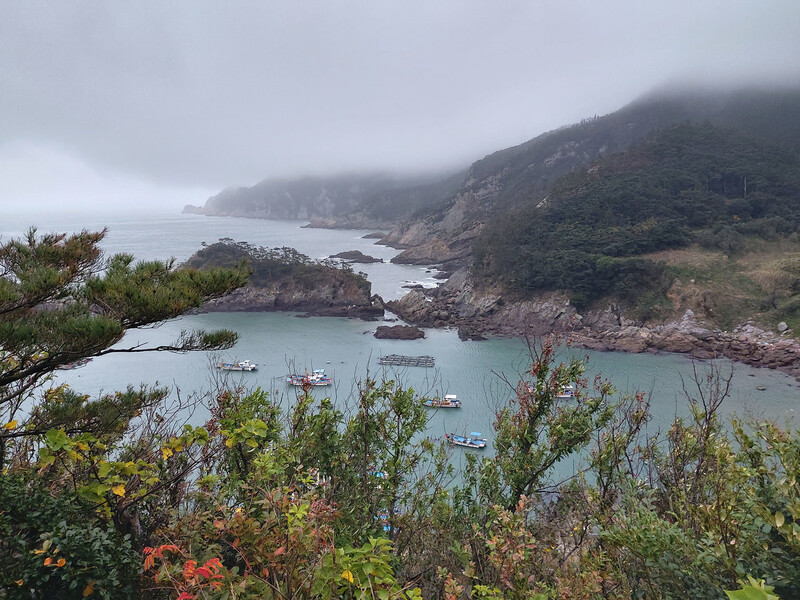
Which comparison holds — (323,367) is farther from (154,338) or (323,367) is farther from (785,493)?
(785,493)

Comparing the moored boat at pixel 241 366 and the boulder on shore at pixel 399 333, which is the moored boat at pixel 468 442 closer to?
the moored boat at pixel 241 366

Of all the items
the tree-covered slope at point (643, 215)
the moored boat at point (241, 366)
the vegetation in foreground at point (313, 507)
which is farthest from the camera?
the tree-covered slope at point (643, 215)

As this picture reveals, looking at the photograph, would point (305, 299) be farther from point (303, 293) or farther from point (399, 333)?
point (399, 333)

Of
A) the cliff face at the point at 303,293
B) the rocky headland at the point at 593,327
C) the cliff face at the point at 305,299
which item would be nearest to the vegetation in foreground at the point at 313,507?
the rocky headland at the point at 593,327

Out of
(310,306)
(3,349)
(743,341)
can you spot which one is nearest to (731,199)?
(743,341)

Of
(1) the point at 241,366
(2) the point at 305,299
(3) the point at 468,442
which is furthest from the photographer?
(2) the point at 305,299

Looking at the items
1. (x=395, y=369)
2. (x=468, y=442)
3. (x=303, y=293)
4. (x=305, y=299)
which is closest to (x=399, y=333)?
(x=395, y=369)
